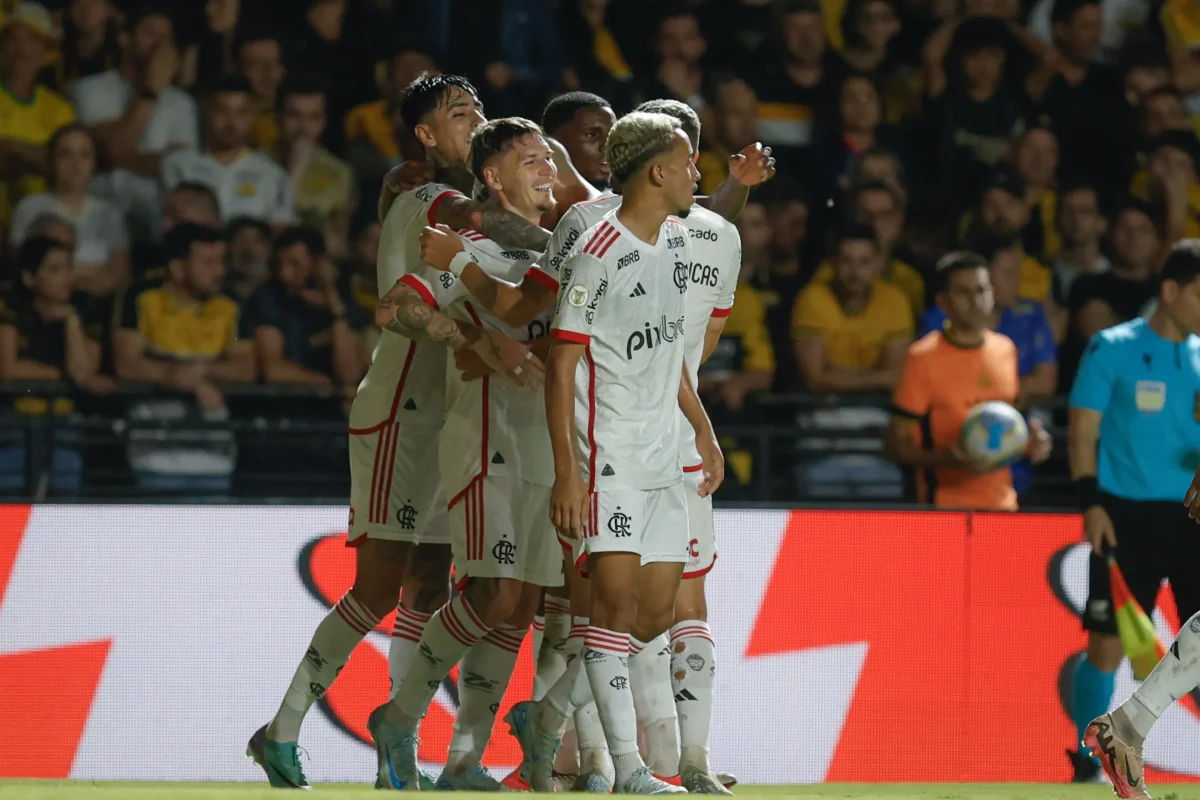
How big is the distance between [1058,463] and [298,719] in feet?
17.0

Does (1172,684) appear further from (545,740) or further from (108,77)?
(108,77)

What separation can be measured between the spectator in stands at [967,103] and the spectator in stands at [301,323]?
373cm

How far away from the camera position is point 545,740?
6.41 metres

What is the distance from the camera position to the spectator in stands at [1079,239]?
435 inches

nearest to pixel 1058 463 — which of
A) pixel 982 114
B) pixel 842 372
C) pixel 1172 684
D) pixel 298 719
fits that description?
pixel 842 372

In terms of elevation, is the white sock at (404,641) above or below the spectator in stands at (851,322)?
below

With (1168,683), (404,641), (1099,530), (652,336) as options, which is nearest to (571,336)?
(652,336)

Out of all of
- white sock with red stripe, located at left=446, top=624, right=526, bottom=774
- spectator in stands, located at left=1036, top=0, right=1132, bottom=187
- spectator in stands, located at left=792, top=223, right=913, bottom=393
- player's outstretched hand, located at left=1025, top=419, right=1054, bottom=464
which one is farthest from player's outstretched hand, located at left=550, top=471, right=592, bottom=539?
spectator in stands, located at left=1036, top=0, right=1132, bottom=187

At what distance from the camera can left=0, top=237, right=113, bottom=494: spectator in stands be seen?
9602 millimetres

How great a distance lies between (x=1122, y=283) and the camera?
10.9 metres

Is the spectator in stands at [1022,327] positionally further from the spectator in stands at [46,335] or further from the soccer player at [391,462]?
the spectator in stands at [46,335]

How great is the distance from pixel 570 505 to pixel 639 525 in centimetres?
24

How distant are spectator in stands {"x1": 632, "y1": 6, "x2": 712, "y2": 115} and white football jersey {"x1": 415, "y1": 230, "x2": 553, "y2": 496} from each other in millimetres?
4913

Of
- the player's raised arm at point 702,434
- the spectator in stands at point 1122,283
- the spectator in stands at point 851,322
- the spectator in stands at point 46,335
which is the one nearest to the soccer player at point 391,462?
the player's raised arm at point 702,434
